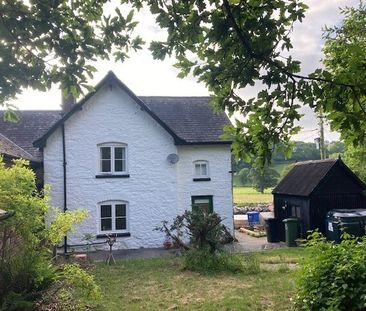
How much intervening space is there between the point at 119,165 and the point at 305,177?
892 centimetres

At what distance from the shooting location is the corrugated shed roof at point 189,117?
19.7 metres

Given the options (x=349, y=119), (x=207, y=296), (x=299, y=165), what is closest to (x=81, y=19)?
(x=349, y=119)

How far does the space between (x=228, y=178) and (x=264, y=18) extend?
1597 cm

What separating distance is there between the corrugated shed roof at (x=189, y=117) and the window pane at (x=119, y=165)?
10.3 ft

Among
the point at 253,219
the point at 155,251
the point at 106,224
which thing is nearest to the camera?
the point at 155,251

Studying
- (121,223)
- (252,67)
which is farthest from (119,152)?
(252,67)

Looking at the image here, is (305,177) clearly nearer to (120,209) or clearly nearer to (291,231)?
(291,231)

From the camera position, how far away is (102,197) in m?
18.0

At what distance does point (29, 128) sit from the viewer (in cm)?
2092

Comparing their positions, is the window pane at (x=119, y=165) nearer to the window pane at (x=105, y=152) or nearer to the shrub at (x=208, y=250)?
the window pane at (x=105, y=152)

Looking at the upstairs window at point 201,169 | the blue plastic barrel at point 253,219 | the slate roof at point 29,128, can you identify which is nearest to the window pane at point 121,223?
the upstairs window at point 201,169

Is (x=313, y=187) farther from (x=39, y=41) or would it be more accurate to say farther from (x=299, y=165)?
(x=39, y=41)

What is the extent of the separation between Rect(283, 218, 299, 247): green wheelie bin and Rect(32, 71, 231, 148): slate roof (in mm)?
4920

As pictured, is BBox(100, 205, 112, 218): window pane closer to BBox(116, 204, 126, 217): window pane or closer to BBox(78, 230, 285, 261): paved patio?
BBox(116, 204, 126, 217): window pane
